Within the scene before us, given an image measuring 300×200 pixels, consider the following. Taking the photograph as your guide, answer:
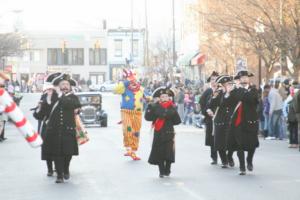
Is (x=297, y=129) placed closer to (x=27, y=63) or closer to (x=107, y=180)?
(x=107, y=180)

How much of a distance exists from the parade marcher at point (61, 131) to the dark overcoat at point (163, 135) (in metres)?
1.38

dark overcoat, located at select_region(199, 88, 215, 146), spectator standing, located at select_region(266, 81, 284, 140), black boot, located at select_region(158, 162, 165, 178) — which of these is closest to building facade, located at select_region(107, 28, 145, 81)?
spectator standing, located at select_region(266, 81, 284, 140)

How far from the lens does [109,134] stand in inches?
1156

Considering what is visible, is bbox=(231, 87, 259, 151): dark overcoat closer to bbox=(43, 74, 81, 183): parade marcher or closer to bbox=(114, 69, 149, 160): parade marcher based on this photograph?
bbox=(43, 74, 81, 183): parade marcher

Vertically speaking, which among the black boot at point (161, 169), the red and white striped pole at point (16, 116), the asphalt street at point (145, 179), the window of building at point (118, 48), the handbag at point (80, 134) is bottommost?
the asphalt street at point (145, 179)

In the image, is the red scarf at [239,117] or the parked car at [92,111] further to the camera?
the parked car at [92,111]

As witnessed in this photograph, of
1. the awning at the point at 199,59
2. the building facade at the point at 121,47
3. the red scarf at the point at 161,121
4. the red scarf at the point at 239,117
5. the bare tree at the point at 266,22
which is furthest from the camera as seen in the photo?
the building facade at the point at 121,47

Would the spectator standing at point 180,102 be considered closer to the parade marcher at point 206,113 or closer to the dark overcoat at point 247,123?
the parade marcher at point 206,113

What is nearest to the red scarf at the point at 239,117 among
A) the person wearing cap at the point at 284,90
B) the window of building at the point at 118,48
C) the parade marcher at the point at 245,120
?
the parade marcher at the point at 245,120

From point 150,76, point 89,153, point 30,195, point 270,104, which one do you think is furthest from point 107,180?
point 150,76

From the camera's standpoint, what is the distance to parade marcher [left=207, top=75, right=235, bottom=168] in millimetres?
16266

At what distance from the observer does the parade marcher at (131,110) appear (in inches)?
746

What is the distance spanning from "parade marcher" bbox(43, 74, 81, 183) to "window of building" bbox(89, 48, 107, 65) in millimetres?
100233

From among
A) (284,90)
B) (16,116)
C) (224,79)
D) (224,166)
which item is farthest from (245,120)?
(284,90)
